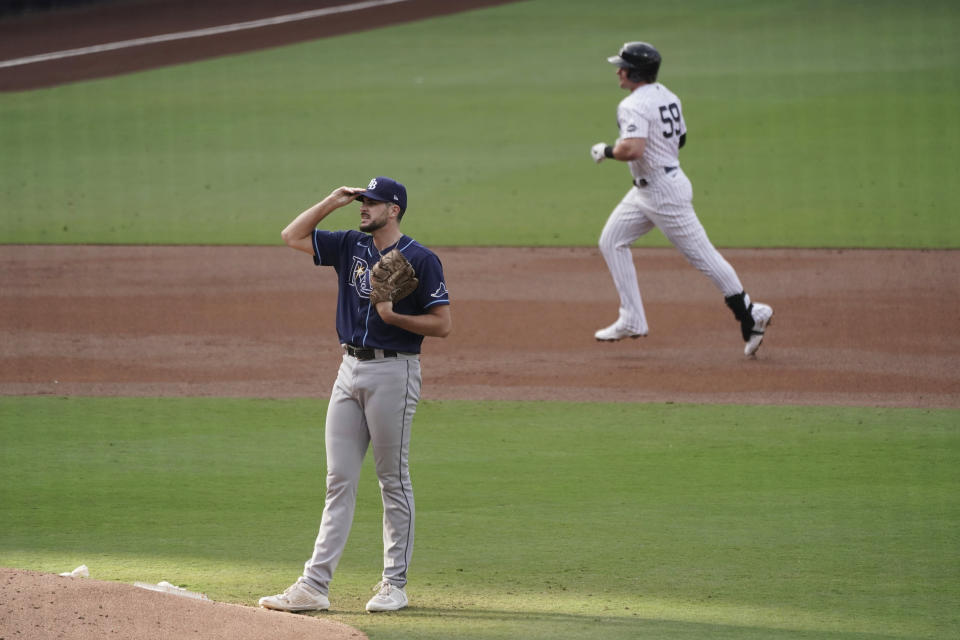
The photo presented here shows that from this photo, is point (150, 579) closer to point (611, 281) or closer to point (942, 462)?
point (942, 462)

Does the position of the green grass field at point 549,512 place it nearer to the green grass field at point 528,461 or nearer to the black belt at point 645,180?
the green grass field at point 528,461

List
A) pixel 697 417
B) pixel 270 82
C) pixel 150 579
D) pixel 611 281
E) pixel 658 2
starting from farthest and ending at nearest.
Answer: pixel 658 2
pixel 270 82
pixel 611 281
pixel 697 417
pixel 150 579

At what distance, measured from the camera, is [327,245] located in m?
6.95

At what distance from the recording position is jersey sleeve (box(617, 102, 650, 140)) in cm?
1170

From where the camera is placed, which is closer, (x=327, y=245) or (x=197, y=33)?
(x=327, y=245)

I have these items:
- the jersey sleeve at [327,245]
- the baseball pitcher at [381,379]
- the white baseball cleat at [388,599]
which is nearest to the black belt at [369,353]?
the baseball pitcher at [381,379]

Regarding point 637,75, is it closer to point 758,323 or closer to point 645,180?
point 645,180

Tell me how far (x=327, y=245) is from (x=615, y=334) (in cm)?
606

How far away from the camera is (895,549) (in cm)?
750

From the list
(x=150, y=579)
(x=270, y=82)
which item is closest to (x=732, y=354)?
(x=150, y=579)

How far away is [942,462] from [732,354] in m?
3.40

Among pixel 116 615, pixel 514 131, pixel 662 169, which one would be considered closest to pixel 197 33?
pixel 514 131

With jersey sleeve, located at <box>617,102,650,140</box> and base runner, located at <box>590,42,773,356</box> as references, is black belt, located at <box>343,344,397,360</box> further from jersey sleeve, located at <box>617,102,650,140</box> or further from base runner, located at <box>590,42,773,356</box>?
jersey sleeve, located at <box>617,102,650,140</box>

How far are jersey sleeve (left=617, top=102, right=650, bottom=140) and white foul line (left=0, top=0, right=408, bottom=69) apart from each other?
21.8 meters
